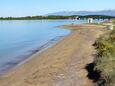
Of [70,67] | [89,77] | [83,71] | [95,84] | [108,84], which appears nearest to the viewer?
[108,84]

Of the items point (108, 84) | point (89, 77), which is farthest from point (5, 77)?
point (108, 84)

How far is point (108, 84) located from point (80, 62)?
683cm

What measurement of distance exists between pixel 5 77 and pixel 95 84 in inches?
246

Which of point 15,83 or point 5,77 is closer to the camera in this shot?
point 15,83

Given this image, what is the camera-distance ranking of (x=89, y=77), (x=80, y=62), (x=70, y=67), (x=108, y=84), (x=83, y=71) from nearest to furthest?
(x=108, y=84) < (x=89, y=77) < (x=83, y=71) < (x=70, y=67) < (x=80, y=62)

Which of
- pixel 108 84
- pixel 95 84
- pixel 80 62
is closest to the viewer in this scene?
pixel 108 84

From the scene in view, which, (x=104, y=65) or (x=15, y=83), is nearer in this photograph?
(x=104, y=65)

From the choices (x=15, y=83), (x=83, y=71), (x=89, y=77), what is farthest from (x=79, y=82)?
(x=15, y=83)

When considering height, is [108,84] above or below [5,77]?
above

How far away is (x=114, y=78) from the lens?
1307cm

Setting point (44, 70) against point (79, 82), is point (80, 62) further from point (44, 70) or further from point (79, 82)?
point (79, 82)

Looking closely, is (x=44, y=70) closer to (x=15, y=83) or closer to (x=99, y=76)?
A: (x=15, y=83)

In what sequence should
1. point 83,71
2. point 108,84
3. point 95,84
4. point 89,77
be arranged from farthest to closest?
point 83,71 → point 89,77 → point 95,84 → point 108,84

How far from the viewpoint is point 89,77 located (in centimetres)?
1553
